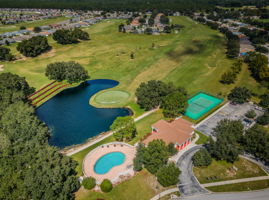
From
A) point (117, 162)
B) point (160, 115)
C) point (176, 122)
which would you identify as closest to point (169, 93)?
point (160, 115)

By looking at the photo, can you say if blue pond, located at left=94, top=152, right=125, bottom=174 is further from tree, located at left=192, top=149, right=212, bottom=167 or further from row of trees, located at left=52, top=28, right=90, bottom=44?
row of trees, located at left=52, top=28, right=90, bottom=44

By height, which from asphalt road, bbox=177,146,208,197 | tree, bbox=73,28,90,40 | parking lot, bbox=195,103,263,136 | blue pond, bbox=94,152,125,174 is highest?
tree, bbox=73,28,90,40

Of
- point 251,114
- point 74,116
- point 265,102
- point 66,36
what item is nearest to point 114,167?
point 74,116

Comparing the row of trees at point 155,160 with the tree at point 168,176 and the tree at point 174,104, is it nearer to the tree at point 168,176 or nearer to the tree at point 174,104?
the tree at point 168,176

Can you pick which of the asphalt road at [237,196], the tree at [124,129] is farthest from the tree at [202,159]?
the tree at [124,129]

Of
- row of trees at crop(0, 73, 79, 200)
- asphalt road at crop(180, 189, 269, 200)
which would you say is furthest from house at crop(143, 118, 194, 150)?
row of trees at crop(0, 73, 79, 200)

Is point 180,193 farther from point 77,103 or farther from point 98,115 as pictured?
point 77,103
